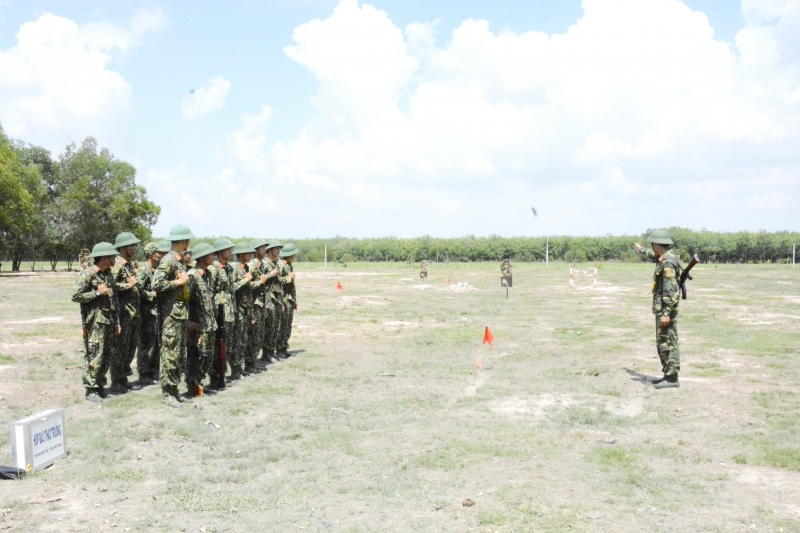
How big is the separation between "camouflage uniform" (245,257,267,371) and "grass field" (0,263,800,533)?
18.8 inches

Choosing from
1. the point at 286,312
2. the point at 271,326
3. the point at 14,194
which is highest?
the point at 14,194

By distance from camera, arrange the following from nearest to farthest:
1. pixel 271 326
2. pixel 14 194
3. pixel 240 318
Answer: pixel 240 318 → pixel 271 326 → pixel 14 194

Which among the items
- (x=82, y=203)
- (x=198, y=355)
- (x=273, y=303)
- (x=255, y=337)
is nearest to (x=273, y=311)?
(x=273, y=303)

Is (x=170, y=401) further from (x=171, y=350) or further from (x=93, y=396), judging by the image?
(x=93, y=396)

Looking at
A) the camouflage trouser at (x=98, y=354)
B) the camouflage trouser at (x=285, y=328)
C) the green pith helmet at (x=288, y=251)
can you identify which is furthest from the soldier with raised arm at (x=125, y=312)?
the green pith helmet at (x=288, y=251)

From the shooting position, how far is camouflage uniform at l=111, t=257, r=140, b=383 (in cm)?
914

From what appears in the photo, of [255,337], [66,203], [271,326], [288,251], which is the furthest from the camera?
[66,203]

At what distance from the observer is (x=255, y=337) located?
37.3 ft

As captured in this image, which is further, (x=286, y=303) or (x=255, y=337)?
(x=286, y=303)

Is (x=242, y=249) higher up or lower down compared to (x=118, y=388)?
Result: higher up

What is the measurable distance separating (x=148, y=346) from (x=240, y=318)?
149 cm

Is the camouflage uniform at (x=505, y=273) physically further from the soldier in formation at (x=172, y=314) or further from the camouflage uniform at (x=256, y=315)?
the soldier in formation at (x=172, y=314)

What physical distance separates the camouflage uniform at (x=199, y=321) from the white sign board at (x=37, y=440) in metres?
2.52

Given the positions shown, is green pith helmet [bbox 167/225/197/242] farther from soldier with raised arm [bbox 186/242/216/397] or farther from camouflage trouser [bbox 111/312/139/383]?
camouflage trouser [bbox 111/312/139/383]
